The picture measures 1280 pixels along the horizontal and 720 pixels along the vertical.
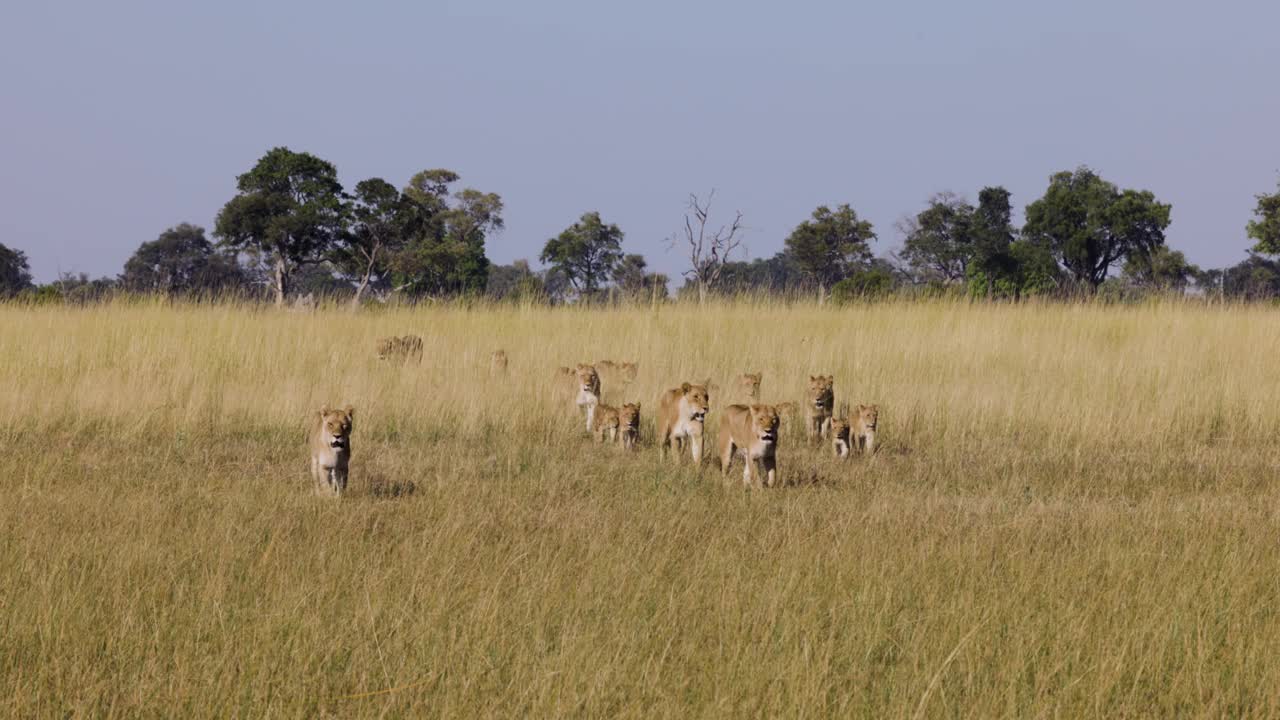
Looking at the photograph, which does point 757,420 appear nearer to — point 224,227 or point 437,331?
point 437,331

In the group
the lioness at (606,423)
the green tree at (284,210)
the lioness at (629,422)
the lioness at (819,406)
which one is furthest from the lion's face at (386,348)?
the green tree at (284,210)

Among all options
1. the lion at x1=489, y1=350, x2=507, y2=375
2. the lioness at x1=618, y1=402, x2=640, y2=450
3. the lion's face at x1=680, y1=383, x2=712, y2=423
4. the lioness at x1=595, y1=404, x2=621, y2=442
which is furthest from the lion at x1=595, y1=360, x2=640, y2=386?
the lion's face at x1=680, y1=383, x2=712, y2=423

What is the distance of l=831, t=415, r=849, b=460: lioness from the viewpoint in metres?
10.8

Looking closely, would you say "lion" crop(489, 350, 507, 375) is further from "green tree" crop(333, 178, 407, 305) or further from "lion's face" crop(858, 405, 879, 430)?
"green tree" crop(333, 178, 407, 305)

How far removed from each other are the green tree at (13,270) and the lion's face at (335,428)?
57.5m

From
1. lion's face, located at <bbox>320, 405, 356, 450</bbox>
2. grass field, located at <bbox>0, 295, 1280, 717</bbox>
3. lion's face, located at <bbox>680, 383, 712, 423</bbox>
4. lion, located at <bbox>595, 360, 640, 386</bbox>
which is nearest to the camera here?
grass field, located at <bbox>0, 295, 1280, 717</bbox>

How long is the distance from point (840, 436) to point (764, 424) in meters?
2.30

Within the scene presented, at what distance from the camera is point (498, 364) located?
1398 centimetres

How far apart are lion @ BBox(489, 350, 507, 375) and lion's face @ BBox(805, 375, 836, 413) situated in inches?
155

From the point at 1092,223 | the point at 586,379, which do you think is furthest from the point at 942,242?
the point at 586,379

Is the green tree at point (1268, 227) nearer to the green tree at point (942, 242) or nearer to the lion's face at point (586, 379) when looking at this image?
the green tree at point (942, 242)

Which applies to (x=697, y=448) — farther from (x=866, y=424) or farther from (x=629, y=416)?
(x=866, y=424)

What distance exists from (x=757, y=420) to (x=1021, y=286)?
5240 centimetres

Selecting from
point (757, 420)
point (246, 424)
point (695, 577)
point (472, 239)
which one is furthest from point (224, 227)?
point (695, 577)
